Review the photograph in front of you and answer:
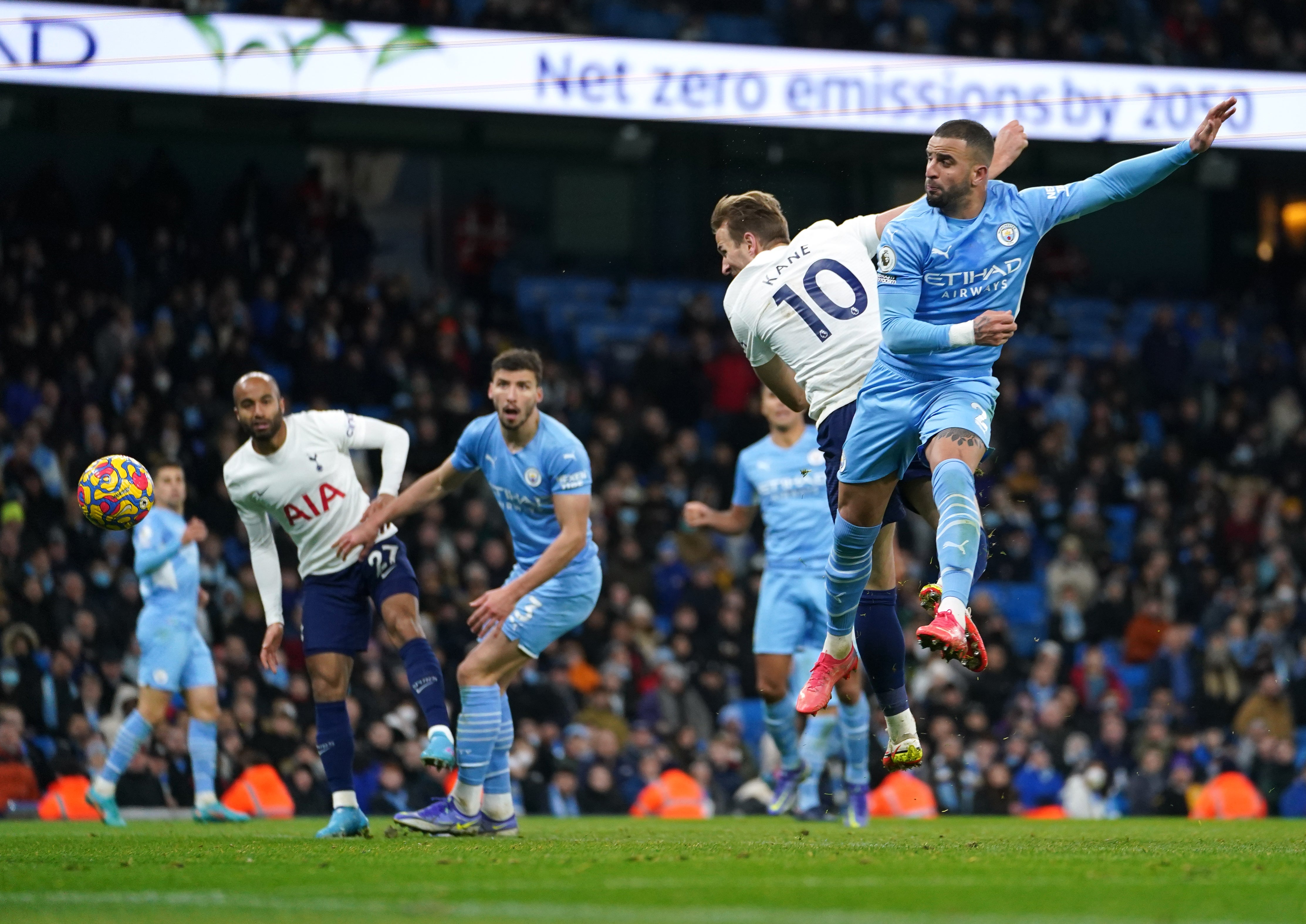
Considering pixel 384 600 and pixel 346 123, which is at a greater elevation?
pixel 346 123

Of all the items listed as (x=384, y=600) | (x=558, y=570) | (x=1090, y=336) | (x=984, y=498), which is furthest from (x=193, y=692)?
(x=1090, y=336)

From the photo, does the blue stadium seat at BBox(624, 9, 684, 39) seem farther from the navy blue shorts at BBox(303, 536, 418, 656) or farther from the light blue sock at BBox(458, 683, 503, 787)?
the light blue sock at BBox(458, 683, 503, 787)

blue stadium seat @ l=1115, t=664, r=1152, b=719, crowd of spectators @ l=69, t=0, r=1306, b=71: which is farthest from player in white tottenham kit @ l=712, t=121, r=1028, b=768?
crowd of spectators @ l=69, t=0, r=1306, b=71

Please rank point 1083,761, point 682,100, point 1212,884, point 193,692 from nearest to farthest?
1. point 1212,884
2. point 193,692
3. point 1083,761
4. point 682,100

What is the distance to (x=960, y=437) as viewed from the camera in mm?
7578

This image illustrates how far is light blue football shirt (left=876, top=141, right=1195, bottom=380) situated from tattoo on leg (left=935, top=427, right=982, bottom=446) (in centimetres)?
33

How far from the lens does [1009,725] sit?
57.1 ft

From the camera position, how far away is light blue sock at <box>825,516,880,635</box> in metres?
8.15

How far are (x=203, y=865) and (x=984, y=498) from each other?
387cm

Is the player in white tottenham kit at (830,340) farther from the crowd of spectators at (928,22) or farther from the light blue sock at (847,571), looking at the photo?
the crowd of spectators at (928,22)

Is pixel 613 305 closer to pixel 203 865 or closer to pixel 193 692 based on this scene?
pixel 193 692

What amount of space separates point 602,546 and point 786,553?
19.9 feet

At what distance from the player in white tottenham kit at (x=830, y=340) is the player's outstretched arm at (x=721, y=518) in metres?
2.75

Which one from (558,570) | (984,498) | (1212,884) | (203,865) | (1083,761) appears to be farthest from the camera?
(1083,761)
